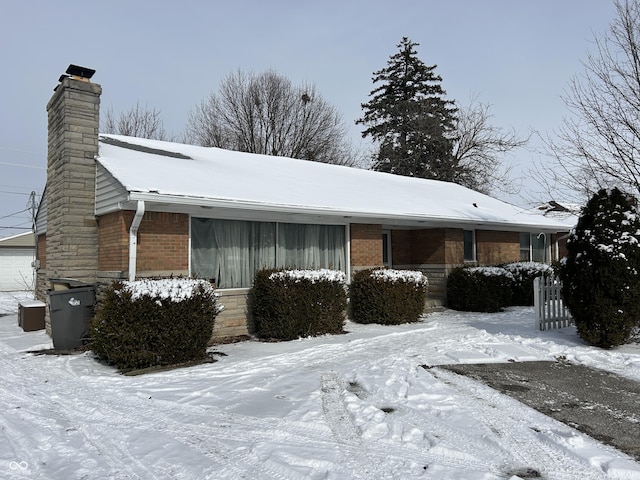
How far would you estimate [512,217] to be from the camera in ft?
50.4

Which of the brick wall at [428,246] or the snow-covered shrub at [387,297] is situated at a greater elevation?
the brick wall at [428,246]

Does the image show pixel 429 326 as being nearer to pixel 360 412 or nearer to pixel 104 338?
pixel 360 412

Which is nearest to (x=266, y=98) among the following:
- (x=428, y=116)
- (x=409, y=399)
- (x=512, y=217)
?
(x=428, y=116)

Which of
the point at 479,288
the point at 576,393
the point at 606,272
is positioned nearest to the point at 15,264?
the point at 479,288

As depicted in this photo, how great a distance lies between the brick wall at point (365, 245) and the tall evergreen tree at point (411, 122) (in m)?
21.6

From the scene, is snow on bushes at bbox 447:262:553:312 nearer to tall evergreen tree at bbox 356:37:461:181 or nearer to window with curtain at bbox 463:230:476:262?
window with curtain at bbox 463:230:476:262

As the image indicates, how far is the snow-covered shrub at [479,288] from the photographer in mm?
12668

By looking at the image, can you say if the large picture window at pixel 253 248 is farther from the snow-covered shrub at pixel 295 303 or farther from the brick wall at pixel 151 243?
the snow-covered shrub at pixel 295 303

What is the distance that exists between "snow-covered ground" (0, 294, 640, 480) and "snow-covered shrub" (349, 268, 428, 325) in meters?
2.93

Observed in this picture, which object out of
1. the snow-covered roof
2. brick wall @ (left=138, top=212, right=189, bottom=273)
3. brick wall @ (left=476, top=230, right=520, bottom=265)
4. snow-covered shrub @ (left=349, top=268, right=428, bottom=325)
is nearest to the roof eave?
the snow-covered roof

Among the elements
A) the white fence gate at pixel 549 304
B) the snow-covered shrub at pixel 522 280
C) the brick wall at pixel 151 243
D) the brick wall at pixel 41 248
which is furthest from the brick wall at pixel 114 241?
the snow-covered shrub at pixel 522 280

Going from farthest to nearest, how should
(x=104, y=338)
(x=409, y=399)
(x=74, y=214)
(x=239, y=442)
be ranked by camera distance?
(x=74, y=214) < (x=104, y=338) < (x=409, y=399) < (x=239, y=442)

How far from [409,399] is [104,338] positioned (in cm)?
450

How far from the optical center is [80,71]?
9242 millimetres
